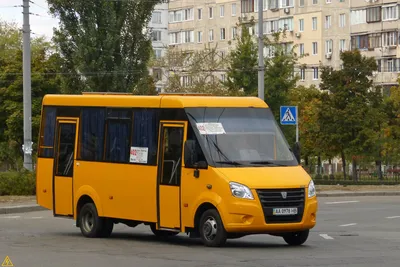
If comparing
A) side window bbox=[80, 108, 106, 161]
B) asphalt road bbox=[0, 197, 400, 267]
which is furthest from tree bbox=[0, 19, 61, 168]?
side window bbox=[80, 108, 106, 161]

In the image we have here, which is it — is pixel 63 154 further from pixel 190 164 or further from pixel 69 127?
pixel 190 164

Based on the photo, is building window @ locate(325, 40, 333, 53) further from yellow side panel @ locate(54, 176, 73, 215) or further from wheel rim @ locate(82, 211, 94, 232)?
wheel rim @ locate(82, 211, 94, 232)

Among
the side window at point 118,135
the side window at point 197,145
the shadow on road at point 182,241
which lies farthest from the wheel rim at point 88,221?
the side window at point 197,145

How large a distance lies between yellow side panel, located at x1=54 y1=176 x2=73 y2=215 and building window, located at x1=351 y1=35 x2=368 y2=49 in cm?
8941

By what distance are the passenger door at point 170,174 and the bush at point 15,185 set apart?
17.8m

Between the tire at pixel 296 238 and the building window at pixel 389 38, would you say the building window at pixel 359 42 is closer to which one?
the building window at pixel 389 38

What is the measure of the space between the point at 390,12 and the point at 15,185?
7426 centimetres

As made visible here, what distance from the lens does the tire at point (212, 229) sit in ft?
61.6

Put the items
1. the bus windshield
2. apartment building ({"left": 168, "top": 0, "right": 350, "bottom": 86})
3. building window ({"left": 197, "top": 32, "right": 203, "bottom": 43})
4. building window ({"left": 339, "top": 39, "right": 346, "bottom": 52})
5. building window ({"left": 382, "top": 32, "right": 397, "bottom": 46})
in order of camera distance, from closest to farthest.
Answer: the bus windshield → building window ({"left": 382, "top": 32, "right": 397, "bottom": 46}) → building window ({"left": 339, "top": 39, "right": 346, "bottom": 52}) → apartment building ({"left": 168, "top": 0, "right": 350, "bottom": 86}) → building window ({"left": 197, "top": 32, "right": 203, "bottom": 43})

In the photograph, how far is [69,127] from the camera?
22.9 m

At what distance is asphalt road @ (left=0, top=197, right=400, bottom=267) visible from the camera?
1608cm

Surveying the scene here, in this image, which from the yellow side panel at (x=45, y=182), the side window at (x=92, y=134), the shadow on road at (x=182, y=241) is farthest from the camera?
the yellow side panel at (x=45, y=182)

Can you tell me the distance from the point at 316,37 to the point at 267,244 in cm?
9827

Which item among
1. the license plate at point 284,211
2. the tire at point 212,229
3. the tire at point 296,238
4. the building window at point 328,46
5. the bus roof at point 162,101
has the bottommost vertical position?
the tire at point 296,238
